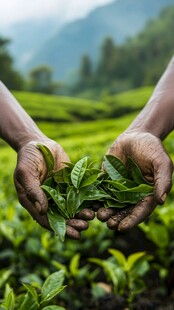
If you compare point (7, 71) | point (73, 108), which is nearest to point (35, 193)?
point (73, 108)

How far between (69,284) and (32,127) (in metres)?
0.65

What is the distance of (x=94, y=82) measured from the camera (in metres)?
43.7

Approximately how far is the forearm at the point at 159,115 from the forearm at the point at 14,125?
356mm

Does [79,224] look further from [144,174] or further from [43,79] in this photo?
[43,79]

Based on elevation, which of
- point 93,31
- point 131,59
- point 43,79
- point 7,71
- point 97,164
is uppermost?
A: point 97,164

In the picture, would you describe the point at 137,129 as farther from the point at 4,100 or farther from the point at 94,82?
the point at 94,82

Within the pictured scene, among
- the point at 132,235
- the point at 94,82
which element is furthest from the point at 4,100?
the point at 94,82

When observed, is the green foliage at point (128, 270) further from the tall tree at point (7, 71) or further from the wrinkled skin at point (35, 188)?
the tall tree at point (7, 71)

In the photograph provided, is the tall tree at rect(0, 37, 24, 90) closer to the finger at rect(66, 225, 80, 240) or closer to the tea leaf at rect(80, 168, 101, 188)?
the tea leaf at rect(80, 168, 101, 188)

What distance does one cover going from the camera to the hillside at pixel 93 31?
112m

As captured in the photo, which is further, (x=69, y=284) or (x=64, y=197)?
(x=69, y=284)

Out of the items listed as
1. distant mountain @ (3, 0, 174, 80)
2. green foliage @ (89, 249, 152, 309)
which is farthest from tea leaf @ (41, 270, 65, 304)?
distant mountain @ (3, 0, 174, 80)

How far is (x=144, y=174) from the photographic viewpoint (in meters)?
1.69

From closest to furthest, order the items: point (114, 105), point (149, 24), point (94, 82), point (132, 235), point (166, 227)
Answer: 1. point (166, 227)
2. point (132, 235)
3. point (114, 105)
4. point (94, 82)
5. point (149, 24)
